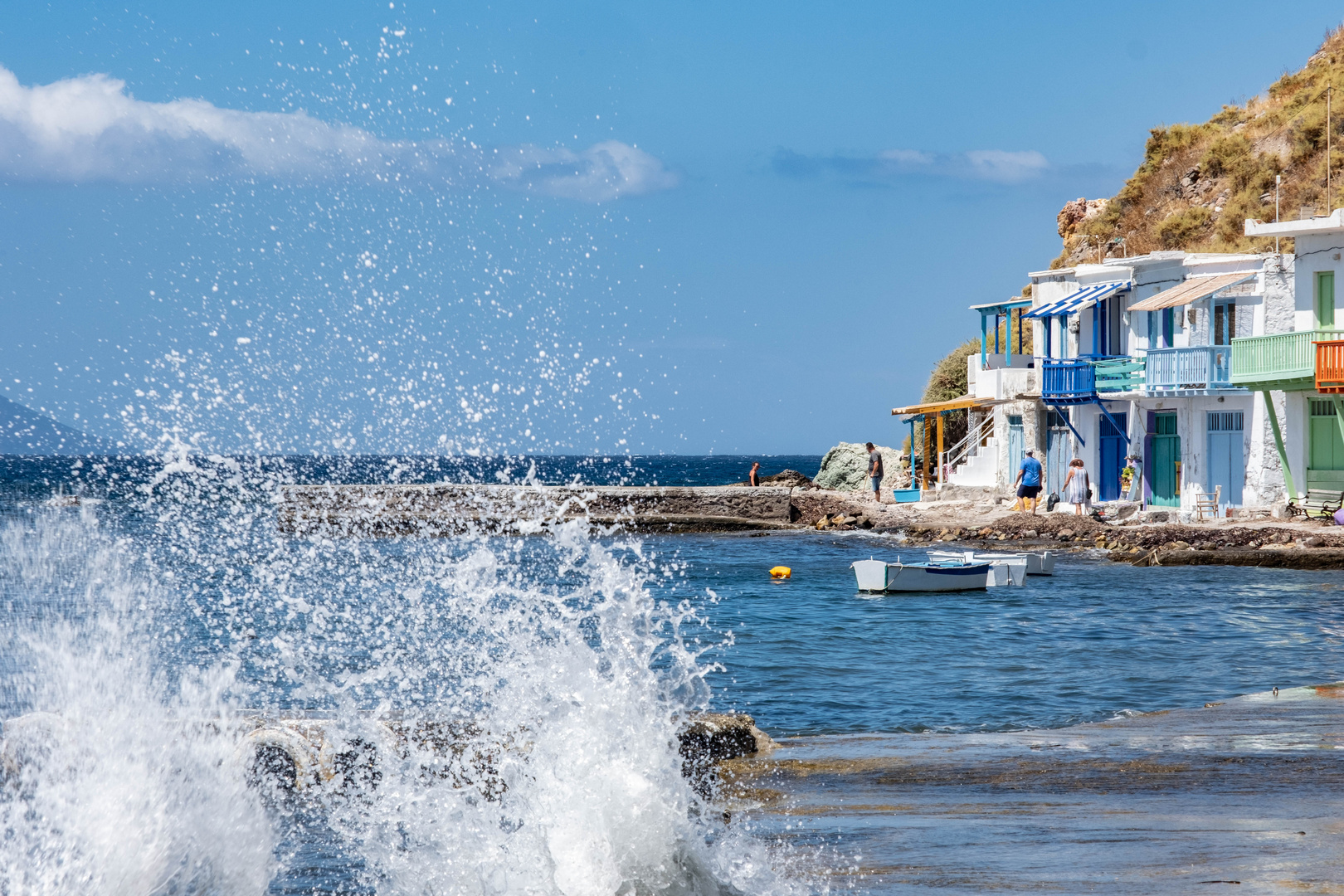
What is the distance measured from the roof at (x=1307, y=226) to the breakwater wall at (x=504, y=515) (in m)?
21.7

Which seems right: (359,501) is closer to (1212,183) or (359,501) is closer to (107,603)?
(107,603)

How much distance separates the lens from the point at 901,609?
88.0 ft

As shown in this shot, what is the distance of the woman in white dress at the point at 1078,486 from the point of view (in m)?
41.0

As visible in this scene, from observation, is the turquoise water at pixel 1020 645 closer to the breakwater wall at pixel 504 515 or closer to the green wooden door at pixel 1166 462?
the green wooden door at pixel 1166 462

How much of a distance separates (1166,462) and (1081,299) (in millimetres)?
6538

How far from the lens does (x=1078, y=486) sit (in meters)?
41.1

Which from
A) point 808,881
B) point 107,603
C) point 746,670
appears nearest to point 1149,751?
point 808,881

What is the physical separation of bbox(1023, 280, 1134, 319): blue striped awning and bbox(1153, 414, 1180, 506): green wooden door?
4686mm

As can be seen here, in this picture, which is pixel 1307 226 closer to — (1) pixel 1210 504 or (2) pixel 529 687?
(1) pixel 1210 504

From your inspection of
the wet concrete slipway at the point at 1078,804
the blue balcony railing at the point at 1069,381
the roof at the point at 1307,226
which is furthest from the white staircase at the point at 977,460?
the wet concrete slipway at the point at 1078,804

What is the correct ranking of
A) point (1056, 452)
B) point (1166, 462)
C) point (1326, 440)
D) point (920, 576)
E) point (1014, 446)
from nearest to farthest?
point (920, 576) → point (1326, 440) → point (1166, 462) → point (1056, 452) → point (1014, 446)

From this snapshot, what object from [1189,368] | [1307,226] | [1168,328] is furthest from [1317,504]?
[1168,328]

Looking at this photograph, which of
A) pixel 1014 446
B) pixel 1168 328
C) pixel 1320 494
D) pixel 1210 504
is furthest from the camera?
pixel 1014 446

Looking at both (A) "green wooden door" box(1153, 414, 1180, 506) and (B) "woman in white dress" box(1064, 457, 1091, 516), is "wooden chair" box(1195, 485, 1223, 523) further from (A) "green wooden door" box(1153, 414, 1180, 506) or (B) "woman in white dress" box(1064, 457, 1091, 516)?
(B) "woman in white dress" box(1064, 457, 1091, 516)
